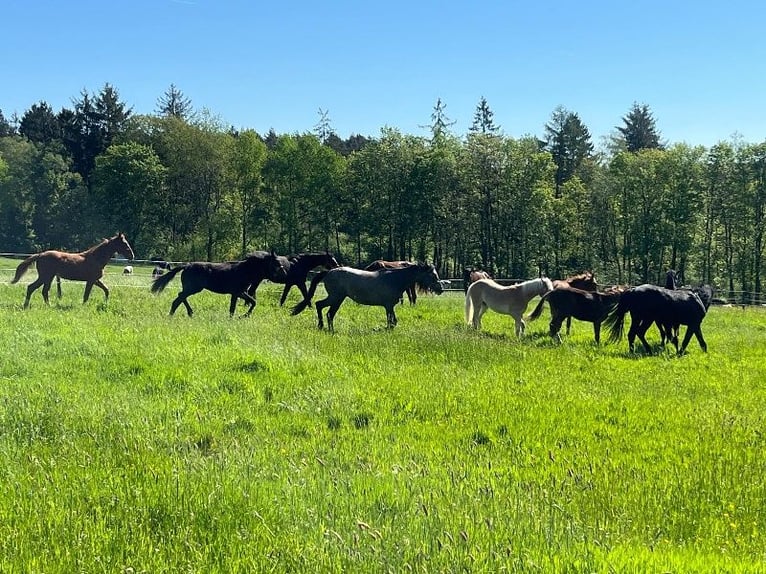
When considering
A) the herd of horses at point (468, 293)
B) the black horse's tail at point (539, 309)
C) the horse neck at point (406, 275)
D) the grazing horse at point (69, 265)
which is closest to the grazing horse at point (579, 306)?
the herd of horses at point (468, 293)

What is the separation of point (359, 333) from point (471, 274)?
457 inches

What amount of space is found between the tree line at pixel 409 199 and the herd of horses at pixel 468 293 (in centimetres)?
4141

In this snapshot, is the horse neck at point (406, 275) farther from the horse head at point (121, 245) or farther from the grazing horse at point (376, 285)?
the horse head at point (121, 245)

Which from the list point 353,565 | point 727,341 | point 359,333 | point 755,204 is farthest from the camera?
point 755,204

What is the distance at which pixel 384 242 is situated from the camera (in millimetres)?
66688

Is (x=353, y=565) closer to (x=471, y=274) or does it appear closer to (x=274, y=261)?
(x=274, y=261)

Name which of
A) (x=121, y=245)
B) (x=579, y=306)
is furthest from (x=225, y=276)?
(x=579, y=306)

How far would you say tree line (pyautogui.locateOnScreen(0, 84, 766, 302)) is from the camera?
58.8 meters

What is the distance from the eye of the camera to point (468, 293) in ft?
59.5

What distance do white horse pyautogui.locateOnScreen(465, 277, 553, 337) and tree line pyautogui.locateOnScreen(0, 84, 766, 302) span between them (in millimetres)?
41800

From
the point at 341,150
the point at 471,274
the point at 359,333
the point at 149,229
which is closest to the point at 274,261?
the point at 359,333

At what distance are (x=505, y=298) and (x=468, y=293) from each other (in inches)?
44.4

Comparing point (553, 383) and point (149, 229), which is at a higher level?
point (149, 229)

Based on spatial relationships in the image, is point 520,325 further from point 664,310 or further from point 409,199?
point 409,199
